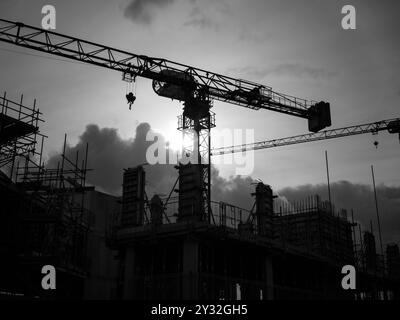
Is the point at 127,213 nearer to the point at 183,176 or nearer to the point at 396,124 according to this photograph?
the point at 183,176

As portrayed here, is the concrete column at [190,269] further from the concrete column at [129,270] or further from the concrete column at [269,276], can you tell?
the concrete column at [269,276]

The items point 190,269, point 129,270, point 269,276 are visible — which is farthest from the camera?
point 269,276

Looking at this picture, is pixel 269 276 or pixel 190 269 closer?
pixel 190 269

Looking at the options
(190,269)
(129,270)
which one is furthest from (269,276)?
(129,270)

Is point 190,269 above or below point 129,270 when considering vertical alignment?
below

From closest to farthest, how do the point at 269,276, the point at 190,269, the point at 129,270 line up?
the point at 190,269 < the point at 129,270 < the point at 269,276

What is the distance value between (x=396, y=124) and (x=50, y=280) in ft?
159

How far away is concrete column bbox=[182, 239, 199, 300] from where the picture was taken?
32513 mm

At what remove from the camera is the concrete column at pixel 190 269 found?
32513 mm

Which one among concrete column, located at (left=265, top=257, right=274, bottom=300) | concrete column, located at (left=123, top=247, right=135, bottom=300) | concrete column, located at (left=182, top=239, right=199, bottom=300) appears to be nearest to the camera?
concrete column, located at (left=182, top=239, right=199, bottom=300)

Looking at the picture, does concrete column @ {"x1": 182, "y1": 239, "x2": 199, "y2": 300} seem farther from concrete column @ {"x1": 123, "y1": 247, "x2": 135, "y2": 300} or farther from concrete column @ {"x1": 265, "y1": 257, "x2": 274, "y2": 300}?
concrete column @ {"x1": 265, "y1": 257, "x2": 274, "y2": 300}

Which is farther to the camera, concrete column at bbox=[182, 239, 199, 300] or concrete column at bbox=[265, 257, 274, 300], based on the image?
concrete column at bbox=[265, 257, 274, 300]

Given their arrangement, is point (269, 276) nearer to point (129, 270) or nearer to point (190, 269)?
point (190, 269)

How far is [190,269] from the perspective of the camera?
34188mm
